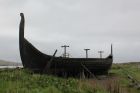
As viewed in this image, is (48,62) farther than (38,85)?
Yes

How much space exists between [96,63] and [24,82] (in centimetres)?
916

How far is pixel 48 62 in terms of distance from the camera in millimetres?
21078

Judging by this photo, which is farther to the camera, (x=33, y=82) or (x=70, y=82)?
(x=70, y=82)

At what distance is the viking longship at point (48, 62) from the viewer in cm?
2059

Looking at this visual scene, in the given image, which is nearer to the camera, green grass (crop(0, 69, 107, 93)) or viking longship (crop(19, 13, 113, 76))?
green grass (crop(0, 69, 107, 93))

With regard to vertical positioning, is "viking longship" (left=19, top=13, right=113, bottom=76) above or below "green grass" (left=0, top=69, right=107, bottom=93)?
above

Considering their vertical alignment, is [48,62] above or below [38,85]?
above

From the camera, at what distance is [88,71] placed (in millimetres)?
22391

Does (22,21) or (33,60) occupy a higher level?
(22,21)

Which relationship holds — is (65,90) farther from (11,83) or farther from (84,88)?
(11,83)

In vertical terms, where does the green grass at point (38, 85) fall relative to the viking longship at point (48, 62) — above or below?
below

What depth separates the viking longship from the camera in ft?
67.6

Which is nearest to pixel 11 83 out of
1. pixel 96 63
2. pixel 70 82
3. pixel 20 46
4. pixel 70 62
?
pixel 70 82

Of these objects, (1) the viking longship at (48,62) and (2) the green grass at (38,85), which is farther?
(1) the viking longship at (48,62)
